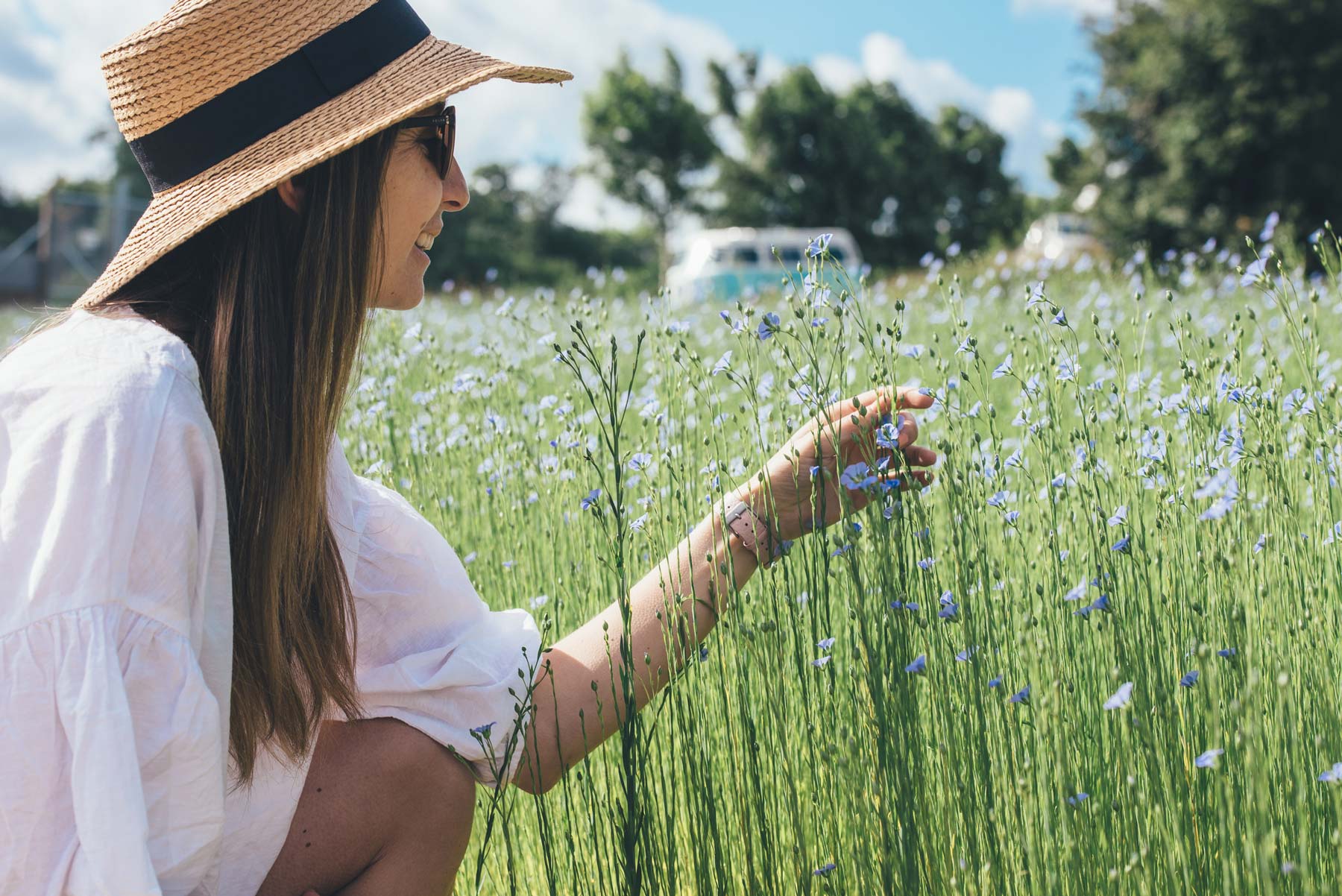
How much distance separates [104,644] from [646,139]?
34.3 m

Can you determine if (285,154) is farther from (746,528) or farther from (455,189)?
(746,528)

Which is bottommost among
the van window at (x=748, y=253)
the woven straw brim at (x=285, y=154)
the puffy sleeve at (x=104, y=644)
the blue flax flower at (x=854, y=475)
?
the puffy sleeve at (x=104, y=644)

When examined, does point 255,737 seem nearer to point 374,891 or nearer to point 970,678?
point 374,891

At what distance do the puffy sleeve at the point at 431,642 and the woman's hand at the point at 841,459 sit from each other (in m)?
0.44

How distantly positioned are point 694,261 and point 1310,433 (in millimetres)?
21080

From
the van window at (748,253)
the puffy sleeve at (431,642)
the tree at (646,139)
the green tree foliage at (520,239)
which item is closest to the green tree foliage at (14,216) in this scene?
the green tree foliage at (520,239)

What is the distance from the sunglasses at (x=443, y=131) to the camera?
149 centimetres

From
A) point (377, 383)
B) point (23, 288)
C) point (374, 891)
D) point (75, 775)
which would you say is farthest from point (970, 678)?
point (23, 288)

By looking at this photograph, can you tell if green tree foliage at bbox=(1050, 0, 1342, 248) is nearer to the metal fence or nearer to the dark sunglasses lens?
the metal fence

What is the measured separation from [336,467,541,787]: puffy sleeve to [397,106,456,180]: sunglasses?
1.66 feet

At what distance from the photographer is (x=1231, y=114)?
19453 millimetres

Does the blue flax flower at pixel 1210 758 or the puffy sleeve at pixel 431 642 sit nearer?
the blue flax flower at pixel 1210 758

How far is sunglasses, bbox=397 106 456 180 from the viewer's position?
149 centimetres

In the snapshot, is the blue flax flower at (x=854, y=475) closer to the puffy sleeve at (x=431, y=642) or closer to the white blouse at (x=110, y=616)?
the puffy sleeve at (x=431, y=642)
